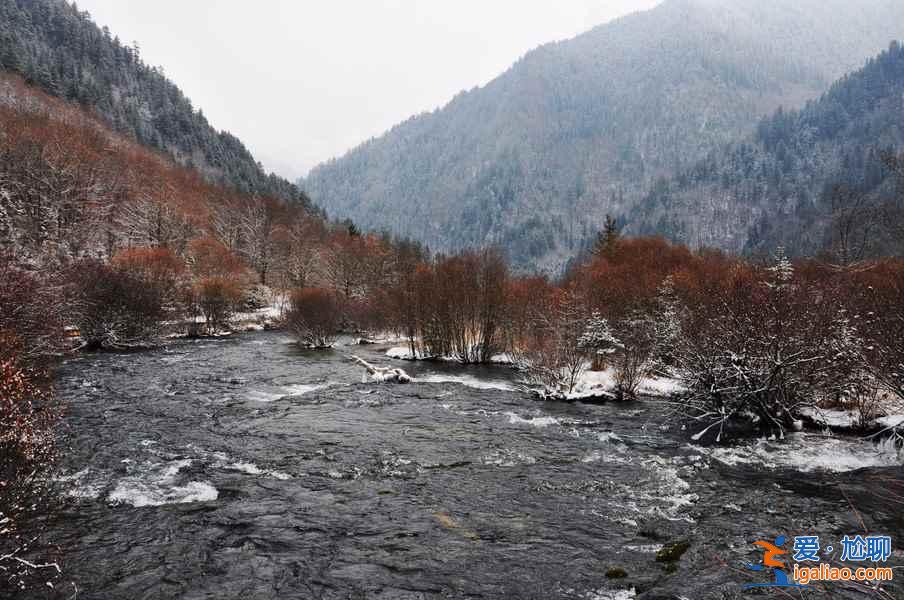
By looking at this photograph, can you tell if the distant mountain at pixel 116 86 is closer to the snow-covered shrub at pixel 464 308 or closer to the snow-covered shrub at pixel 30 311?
the snow-covered shrub at pixel 464 308

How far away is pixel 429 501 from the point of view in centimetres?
1069

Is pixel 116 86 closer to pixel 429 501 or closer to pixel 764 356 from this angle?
pixel 429 501

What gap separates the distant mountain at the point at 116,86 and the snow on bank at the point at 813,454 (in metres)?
128

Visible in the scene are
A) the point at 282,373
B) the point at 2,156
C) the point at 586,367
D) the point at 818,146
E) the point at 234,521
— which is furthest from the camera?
the point at 818,146

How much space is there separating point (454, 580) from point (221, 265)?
193 ft

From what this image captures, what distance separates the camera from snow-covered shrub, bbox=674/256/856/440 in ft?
49.2

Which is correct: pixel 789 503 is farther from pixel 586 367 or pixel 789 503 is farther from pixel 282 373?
pixel 282 373

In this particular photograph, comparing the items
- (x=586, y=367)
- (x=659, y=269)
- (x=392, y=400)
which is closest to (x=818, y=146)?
(x=659, y=269)

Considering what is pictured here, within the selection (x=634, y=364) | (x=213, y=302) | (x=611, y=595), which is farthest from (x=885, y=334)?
(x=213, y=302)

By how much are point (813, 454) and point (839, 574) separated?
726 centimetres

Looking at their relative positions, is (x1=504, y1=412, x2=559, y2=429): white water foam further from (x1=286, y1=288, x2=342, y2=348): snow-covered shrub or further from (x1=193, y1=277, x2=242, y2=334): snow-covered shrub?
(x1=193, y1=277, x2=242, y2=334): snow-covered shrub

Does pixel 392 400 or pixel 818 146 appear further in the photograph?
pixel 818 146

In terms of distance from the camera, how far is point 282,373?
27141mm

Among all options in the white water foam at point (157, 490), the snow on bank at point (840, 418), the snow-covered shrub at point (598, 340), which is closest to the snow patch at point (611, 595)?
the white water foam at point (157, 490)
